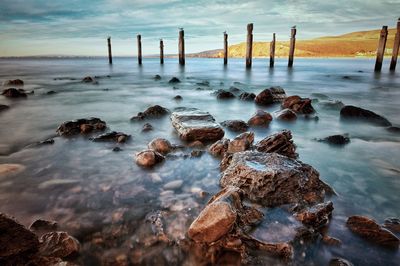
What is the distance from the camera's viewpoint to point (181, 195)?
2.92m

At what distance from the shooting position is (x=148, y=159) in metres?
3.63

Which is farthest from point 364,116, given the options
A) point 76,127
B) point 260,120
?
point 76,127

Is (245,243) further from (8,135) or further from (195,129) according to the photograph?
(8,135)

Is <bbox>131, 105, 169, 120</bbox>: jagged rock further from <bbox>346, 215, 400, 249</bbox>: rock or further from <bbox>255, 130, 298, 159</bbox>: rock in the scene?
<bbox>346, 215, 400, 249</bbox>: rock

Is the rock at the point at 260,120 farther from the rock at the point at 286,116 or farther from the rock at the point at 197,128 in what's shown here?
the rock at the point at 197,128

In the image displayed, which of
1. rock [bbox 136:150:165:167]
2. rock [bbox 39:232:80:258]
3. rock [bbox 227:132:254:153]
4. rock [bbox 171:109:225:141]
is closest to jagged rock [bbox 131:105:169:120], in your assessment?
rock [bbox 171:109:225:141]

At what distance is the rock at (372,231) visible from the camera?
85.7 inches

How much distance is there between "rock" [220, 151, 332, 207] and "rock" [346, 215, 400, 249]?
0.44 meters

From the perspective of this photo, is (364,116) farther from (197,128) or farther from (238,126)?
(197,128)

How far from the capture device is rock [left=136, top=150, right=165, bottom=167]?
3611mm

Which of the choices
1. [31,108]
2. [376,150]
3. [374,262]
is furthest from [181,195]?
[31,108]

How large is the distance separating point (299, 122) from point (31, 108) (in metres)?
7.61

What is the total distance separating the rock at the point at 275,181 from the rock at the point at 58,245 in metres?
1.64

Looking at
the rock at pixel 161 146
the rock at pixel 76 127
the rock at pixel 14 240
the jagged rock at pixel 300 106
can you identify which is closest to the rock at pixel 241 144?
the rock at pixel 161 146
